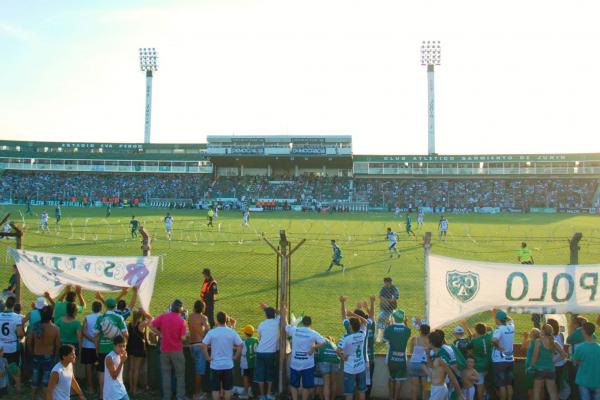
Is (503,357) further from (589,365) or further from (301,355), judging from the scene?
(301,355)

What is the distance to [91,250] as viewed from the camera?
24.7m

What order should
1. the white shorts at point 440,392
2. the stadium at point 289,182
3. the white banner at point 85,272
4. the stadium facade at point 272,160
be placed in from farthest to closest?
the stadium facade at point 272,160, the stadium at point 289,182, the white banner at point 85,272, the white shorts at point 440,392

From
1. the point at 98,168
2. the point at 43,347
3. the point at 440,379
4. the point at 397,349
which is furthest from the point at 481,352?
the point at 98,168

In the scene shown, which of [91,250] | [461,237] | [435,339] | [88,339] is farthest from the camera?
[461,237]

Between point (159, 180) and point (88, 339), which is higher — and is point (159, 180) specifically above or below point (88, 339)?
above

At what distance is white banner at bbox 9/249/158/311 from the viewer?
1002 centimetres

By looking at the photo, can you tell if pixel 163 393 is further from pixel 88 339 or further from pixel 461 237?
pixel 461 237

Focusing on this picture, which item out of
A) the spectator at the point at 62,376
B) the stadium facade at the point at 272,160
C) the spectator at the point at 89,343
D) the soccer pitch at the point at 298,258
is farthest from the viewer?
the stadium facade at the point at 272,160

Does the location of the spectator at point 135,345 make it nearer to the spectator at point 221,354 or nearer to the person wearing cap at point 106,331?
the person wearing cap at point 106,331

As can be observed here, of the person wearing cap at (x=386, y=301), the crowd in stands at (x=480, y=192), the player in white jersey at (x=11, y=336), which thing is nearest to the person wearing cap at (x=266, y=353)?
the person wearing cap at (x=386, y=301)

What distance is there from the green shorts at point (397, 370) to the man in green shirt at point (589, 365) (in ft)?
8.13

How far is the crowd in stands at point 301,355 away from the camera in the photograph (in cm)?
795

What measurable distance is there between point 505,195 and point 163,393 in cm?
7276

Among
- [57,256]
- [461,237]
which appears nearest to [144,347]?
[57,256]
